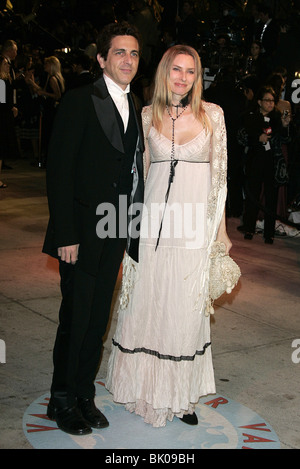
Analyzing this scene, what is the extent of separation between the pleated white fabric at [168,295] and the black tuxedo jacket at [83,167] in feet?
0.99

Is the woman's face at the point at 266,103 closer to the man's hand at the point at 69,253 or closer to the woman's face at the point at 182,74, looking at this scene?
the woman's face at the point at 182,74

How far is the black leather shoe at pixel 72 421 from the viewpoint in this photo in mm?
3598

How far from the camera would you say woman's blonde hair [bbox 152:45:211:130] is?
12.1 feet

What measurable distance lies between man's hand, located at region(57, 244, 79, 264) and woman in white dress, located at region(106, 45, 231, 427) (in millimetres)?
449

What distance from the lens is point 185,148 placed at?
12.3ft

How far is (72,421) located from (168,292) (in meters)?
0.87

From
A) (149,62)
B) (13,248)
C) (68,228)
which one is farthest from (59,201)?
(149,62)

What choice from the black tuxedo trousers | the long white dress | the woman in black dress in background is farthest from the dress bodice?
the woman in black dress in background

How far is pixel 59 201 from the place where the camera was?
A: 3.42 m

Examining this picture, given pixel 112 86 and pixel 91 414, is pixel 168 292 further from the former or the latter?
pixel 112 86
